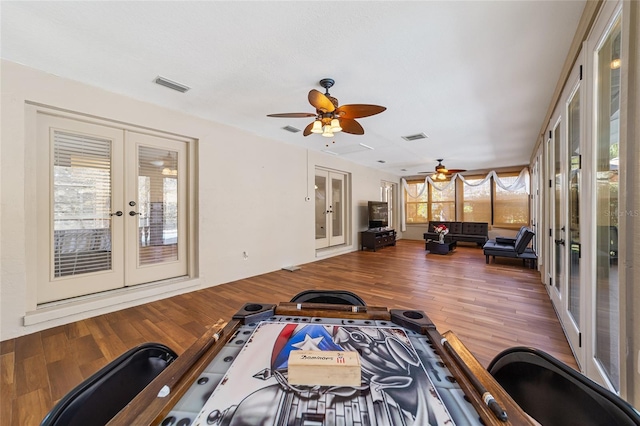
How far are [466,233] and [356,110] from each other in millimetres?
7313

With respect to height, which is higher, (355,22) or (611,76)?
(355,22)

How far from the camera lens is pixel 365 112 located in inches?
109

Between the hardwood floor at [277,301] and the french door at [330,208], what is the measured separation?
1697mm

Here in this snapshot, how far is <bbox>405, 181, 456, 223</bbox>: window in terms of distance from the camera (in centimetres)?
934

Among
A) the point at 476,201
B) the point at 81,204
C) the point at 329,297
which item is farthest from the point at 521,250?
the point at 81,204

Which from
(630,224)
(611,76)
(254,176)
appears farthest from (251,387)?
(254,176)

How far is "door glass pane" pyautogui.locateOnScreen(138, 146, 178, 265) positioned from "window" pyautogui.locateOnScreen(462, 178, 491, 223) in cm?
896

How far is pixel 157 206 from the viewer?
3617 millimetres

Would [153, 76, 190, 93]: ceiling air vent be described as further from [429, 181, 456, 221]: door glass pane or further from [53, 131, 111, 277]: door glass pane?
[429, 181, 456, 221]: door glass pane

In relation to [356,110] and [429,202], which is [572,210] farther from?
[429,202]

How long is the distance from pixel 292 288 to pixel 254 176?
2124 mm

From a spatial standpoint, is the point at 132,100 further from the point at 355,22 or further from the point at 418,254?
the point at 418,254

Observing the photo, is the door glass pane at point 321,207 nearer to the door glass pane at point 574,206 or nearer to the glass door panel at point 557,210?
the glass door panel at point 557,210

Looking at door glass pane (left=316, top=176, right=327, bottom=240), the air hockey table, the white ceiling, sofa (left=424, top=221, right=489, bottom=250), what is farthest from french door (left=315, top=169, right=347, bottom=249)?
the air hockey table
